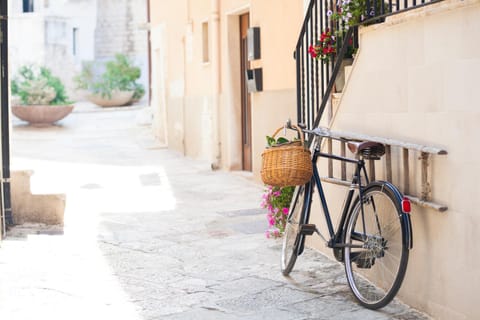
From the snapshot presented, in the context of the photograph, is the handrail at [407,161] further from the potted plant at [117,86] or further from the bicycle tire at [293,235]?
the potted plant at [117,86]

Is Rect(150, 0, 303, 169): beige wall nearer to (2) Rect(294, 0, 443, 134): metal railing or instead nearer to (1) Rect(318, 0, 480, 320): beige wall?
(2) Rect(294, 0, 443, 134): metal railing

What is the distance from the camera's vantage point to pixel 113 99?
2823cm

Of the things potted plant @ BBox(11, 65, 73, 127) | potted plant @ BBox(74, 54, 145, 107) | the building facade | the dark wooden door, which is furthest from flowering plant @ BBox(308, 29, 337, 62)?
potted plant @ BBox(74, 54, 145, 107)

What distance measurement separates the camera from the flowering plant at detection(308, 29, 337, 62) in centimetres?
641

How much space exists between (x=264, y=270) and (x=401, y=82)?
1857 millimetres

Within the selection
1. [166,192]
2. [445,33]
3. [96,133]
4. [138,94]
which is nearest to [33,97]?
[96,133]

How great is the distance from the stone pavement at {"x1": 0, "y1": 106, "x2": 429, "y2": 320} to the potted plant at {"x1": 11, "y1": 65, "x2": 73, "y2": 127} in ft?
32.5

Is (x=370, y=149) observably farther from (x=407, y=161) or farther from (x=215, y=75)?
(x=215, y=75)

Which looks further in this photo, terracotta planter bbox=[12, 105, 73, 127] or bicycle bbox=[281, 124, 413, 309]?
terracotta planter bbox=[12, 105, 73, 127]

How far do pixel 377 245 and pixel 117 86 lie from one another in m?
24.6

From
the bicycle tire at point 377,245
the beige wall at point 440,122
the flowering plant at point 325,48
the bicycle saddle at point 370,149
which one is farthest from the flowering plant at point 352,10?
the bicycle tire at point 377,245

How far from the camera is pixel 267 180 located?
5488mm

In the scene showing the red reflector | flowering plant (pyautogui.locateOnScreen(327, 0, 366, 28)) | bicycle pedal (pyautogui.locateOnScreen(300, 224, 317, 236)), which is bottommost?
bicycle pedal (pyautogui.locateOnScreen(300, 224, 317, 236))

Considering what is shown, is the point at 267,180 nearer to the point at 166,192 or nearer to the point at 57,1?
the point at 166,192
